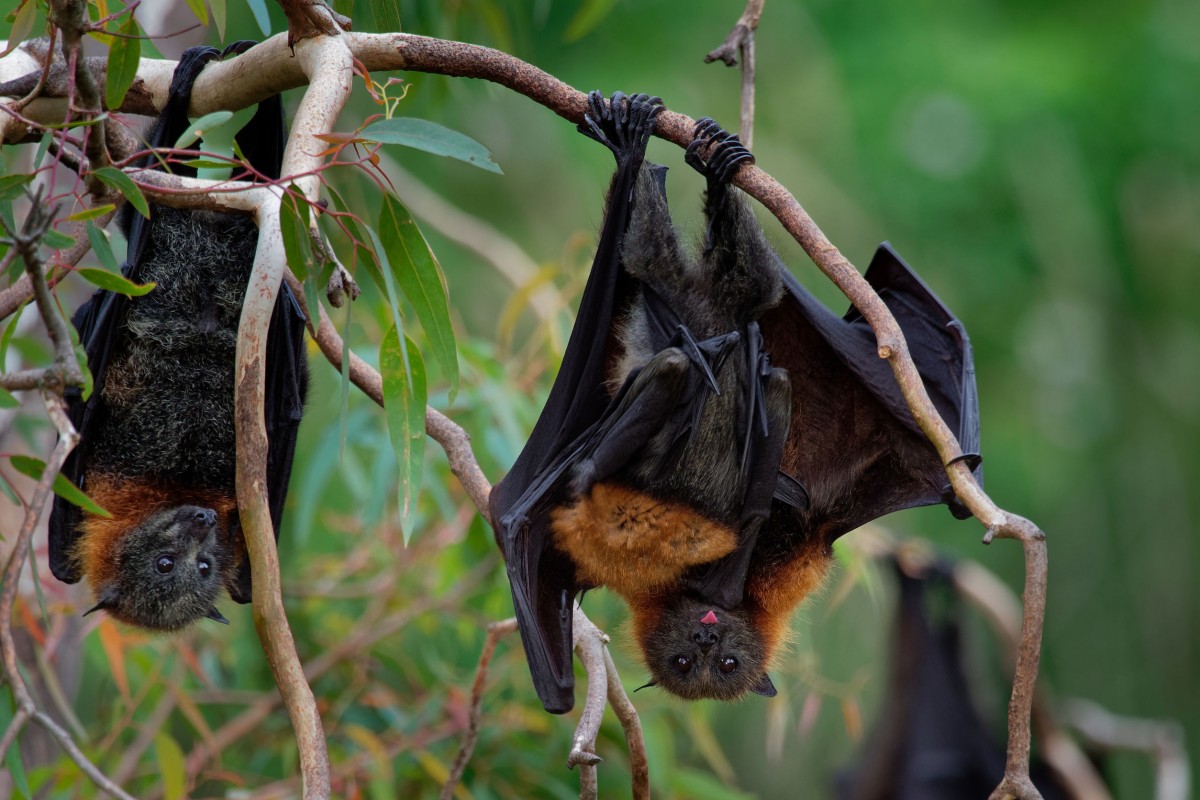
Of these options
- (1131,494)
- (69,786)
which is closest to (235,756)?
(69,786)

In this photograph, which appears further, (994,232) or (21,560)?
(994,232)

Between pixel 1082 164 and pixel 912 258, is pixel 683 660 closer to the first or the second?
pixel 912 258

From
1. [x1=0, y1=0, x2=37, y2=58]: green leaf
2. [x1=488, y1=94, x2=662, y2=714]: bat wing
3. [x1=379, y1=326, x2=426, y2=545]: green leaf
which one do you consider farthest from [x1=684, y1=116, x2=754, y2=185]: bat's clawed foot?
[x1=0, y1=0, x2=37, y2=58]: green leaf

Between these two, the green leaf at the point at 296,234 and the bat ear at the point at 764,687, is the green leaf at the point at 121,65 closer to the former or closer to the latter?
the green leaf at the point at 296,234

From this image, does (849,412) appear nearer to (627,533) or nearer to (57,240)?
(627,533)

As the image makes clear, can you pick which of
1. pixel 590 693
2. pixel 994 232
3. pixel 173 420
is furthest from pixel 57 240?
pixel 994 232

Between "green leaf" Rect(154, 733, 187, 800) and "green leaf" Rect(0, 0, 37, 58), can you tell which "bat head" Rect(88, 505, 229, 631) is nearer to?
"green leaf" Rect(154, 733, 187, 800)
